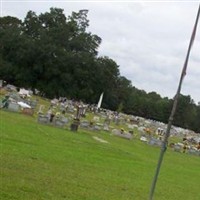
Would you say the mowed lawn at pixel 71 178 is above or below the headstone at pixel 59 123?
below

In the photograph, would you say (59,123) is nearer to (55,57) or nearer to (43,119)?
(43,119)

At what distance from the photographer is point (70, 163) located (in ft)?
57.9

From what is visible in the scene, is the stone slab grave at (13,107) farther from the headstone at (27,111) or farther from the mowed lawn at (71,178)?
the mowed lawn at (71,178)

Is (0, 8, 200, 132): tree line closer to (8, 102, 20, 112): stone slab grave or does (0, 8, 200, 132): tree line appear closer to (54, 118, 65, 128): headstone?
(8, 102, 20, 112): stone slab grave

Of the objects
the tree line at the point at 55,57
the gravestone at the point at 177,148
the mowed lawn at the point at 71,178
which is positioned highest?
the tree line at the point at 55,57

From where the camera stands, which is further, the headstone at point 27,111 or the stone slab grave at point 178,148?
the stone slab grave at point 178,148

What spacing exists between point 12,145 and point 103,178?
5.08 metres

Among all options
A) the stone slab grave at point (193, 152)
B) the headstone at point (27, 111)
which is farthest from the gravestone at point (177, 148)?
the headstone at point (27, 111)

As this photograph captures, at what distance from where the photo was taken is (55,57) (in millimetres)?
86375

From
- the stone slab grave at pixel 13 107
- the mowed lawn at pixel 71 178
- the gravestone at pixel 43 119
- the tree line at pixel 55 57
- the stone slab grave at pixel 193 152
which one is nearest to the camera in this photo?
the mowed lawn at pixel 71 178

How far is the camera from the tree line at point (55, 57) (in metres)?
85.4

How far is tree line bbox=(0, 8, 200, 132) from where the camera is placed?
85.4 meters

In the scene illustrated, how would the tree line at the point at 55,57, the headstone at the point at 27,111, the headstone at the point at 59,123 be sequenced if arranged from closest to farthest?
the headstone at the point at 59,123
the headstone at the point at 27,111
the tree line at the point at 55,57

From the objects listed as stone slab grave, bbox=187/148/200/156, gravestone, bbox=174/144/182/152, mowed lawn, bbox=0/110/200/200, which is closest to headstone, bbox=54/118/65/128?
gravestone, bbox=174/144/182/152
